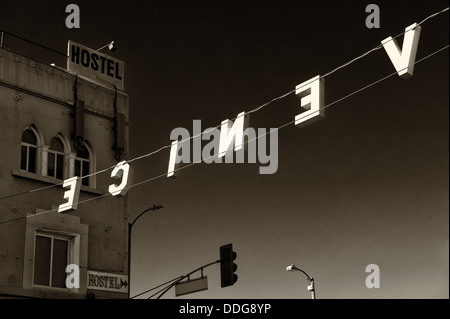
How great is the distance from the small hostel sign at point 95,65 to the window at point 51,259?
6.33 m

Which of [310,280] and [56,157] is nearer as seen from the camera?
[56,157]

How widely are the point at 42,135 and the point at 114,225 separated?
4193mm

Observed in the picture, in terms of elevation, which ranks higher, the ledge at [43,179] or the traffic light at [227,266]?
the ledge at [43,179]

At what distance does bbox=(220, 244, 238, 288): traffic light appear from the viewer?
955 inches

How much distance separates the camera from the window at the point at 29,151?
26.4 metres

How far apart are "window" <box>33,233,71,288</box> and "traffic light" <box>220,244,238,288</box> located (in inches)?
221

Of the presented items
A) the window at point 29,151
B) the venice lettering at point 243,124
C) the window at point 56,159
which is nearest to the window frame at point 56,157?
the window at point 56,159

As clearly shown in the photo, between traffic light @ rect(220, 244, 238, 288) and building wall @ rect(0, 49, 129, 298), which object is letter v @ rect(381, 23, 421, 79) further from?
building wall @ rect(0, 49, 129, 298)

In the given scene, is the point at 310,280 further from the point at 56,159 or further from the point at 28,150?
the point at 28,150

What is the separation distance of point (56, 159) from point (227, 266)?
290 inches

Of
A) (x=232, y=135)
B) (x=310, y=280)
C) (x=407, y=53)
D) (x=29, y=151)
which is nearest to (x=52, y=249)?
(x=29, y=151)

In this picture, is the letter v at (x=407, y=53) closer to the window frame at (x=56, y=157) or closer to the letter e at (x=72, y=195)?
the letter e at (x=72, y=195)

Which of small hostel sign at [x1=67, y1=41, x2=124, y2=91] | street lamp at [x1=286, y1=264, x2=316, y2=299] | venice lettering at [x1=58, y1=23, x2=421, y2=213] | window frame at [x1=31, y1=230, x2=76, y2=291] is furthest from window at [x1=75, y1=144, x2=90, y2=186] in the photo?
street lamp at [x1=286, y1=264, x2=316, y2=299]

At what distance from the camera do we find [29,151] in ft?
87.2
